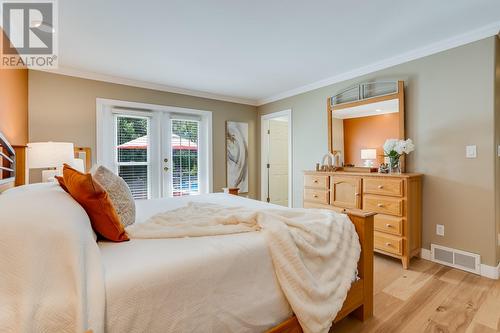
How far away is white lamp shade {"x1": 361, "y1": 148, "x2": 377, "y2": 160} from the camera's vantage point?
A: 10.4 ft

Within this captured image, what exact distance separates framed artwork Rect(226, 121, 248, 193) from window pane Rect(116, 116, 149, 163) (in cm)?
152

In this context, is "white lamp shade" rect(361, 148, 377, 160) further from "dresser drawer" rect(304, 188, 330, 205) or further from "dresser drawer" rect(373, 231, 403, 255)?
"dresser drawer" rect(373, 231, 403, 255)

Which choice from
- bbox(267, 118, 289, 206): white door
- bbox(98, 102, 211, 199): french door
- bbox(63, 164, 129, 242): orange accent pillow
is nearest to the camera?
bbox(63, 164, 129, 242): orange accent pillow

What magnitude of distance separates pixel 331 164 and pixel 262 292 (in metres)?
2.76

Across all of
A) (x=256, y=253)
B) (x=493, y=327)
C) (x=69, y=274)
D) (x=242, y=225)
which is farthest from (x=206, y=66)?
(x=493, y=327)

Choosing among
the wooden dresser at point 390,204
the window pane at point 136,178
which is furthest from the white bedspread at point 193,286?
the window pane at point 136,178

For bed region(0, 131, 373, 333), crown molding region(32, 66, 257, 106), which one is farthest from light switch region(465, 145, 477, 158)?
crown molding region(32, 66, 257, 106)

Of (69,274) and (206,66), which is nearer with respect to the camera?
(69,274)

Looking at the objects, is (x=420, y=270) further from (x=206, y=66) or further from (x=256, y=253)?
(x=206, y=66)

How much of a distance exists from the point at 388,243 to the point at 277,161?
2.96m

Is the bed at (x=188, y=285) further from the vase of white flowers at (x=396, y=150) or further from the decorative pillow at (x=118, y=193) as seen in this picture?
the vase of white flowers at (x=396, y=150)

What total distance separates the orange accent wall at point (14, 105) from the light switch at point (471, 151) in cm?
437

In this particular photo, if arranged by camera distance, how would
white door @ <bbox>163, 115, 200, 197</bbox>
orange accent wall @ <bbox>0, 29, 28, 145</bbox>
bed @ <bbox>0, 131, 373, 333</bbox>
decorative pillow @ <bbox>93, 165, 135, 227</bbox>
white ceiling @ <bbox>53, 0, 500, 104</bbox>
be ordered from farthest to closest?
white door @ <bbox>163, 115, 200, 197</bbox> → orange accent wall @ <bbox>0, 29, 28, 145</bbox> → white ceiling @ <bbox>53, 0, 500, 104</bbox> → decorative pillow @ <bbox>93, 165, 135, 227</bbox> → bed @ <bbox>0, 131, 373, 333</bbox>

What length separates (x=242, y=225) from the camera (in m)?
1.40
